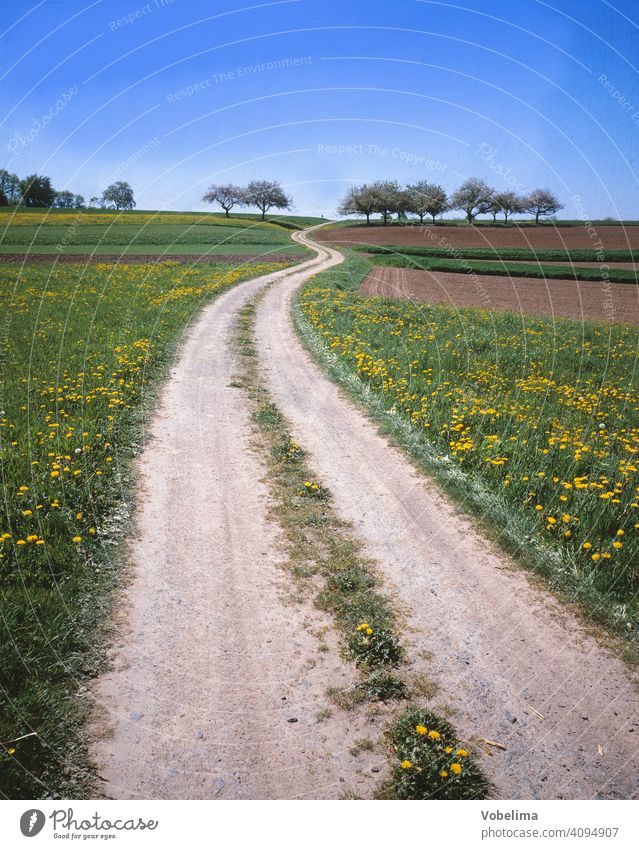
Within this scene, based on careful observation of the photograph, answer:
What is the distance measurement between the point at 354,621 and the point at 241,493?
3.19m

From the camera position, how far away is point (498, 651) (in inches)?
194

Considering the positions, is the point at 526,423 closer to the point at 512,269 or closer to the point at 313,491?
the point at 313,491

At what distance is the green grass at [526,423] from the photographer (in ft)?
20.1

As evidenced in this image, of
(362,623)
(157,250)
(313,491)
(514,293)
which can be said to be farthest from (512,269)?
(362,623)

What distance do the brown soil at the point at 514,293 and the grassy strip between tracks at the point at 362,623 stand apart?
21.7m

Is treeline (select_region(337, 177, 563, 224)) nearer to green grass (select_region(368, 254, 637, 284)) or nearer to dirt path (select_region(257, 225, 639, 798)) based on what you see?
green grass (select_region(368, 254, 637, 284))

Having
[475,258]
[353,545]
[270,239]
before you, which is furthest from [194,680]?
[270,239]

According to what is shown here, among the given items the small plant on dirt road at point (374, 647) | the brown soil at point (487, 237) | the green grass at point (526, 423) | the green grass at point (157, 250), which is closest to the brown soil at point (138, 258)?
the green grass at point (157, 250)

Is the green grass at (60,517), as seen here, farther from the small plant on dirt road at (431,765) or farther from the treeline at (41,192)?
the treeline at (41,192)

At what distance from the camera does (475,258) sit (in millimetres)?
57250

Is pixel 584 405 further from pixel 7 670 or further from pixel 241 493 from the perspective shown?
pixel 7 670
